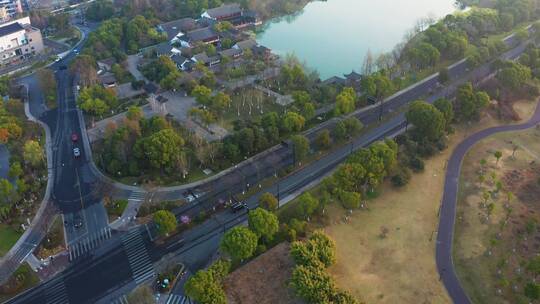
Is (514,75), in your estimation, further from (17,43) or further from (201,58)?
(17,43)

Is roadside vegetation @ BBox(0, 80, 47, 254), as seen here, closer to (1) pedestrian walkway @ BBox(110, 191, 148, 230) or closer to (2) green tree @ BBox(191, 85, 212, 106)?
(1) pedestrian walkway @ BBox(110, 191, 148, 230)

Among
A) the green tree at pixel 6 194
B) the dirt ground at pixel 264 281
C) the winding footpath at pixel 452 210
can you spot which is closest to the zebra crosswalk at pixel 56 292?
the green tree at pixel 6 194

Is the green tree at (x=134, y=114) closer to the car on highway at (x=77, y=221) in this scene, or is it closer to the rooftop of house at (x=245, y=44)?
the car on highway at (x=77, y=221)

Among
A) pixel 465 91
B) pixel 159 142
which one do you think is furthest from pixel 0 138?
pixel 465 91

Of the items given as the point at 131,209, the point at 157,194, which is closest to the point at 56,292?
the point at 131,209

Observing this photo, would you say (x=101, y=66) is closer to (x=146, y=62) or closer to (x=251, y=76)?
(x=146, y=62)
